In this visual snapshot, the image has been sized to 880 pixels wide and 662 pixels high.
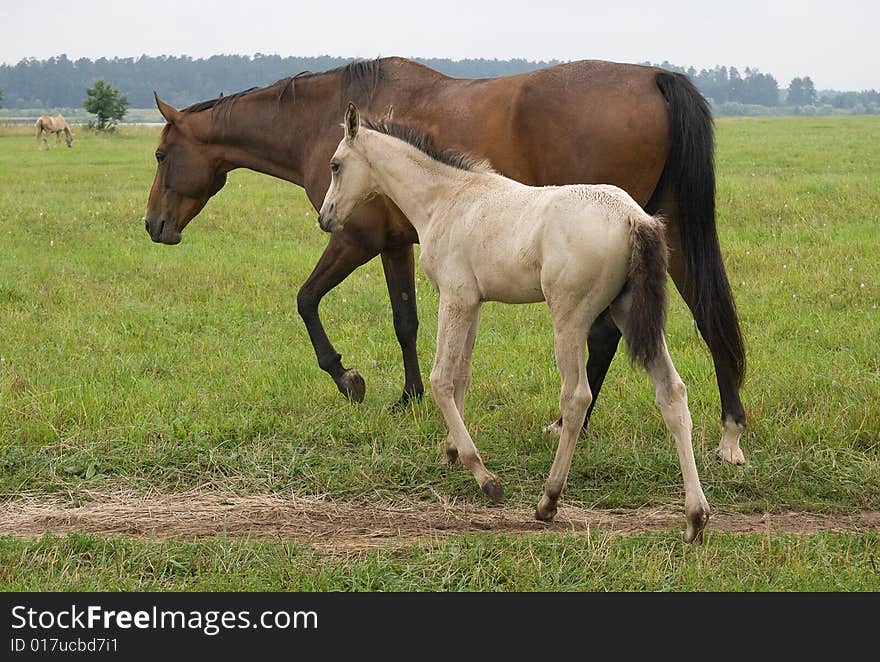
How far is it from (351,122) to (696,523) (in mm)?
2643

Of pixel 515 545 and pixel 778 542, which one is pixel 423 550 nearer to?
pixel 515 545

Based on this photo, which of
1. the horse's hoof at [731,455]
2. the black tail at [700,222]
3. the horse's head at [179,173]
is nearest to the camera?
the horse's hoof at [731,455]

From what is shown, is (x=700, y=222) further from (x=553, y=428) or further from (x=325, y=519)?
(x=325, y=519)

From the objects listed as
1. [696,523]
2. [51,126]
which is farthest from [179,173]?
[51,126]

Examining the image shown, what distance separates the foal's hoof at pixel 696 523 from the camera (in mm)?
4434

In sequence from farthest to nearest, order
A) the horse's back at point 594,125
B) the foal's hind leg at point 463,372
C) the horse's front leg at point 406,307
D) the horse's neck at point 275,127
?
the horse's neck at point 275,127
the horse's front leg at point 406,307
the horse's back at point 594,125
the foal's hind leg at point 463,372

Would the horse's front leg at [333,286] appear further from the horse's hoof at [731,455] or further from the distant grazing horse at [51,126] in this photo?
the distant grazing horse at [51,126]

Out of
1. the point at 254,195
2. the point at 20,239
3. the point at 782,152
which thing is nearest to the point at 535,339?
the point at 20,239

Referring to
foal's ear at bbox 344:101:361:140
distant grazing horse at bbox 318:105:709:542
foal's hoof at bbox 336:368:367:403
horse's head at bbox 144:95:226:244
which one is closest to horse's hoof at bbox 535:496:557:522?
distant grazing horse at bbox 318:105:709:542

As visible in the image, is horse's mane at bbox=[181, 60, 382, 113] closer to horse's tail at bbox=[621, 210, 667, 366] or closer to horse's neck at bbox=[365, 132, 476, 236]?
horse's neck at bbox=[365, 132, 476, 236]

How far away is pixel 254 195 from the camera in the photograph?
1753 cm

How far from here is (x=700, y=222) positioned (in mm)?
5789

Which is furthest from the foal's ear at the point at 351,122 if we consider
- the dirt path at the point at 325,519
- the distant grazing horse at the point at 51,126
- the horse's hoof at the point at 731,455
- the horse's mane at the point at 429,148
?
the distant grazing horse at the point at 51,126

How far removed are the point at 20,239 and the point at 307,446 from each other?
28.0 ft
